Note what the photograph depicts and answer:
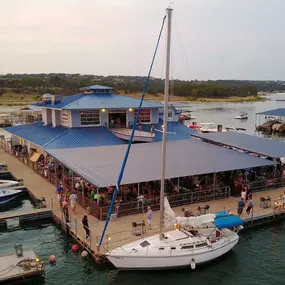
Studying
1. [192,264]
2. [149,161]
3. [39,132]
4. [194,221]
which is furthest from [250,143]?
[39,132]

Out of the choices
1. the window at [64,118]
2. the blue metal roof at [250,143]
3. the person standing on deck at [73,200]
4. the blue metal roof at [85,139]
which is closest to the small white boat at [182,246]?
the person standing on deck at [73,200]

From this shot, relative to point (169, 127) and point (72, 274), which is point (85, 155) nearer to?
point (72, 274)

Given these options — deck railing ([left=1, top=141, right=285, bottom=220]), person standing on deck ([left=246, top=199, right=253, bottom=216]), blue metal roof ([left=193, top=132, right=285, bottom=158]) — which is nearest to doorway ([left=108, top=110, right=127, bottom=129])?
blue metal roof ([left=193, top=132, right=285, bottom=158])

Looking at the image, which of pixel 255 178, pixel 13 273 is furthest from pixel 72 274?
pixel 255 178

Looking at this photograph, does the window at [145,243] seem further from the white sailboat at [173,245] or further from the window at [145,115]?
the window at [145,115]

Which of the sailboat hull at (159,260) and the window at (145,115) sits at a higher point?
the window at (145,115)

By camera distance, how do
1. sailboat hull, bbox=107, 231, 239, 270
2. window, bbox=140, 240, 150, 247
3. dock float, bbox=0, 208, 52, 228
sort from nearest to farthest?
sailboat hull, bbox=107, 231, 239, 270
window, bbox=140, 240, 150, 247
dock float, bbox=0, 208, 52, 228

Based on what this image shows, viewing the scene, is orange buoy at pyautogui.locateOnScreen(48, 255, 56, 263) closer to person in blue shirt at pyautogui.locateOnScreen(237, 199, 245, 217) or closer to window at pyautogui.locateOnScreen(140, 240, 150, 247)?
window at pyautogui.locateOnScreen(140, 240, 150, 247)
